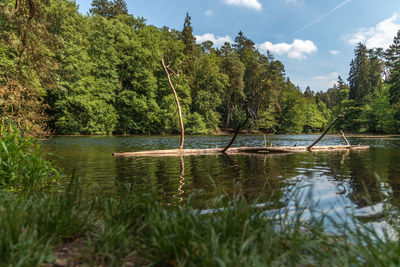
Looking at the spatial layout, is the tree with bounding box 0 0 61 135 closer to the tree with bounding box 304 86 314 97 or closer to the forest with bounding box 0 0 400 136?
the forest with bounding box 0 0 400 136

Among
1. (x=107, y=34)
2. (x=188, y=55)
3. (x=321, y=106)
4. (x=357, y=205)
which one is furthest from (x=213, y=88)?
(x=321, y=106)

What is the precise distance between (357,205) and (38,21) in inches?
407

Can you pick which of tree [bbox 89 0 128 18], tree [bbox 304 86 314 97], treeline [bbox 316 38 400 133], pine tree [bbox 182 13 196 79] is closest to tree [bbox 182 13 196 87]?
pine tree [bbox 182 13 196 79]

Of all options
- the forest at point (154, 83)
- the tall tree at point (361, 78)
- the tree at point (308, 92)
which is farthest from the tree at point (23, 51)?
the tree at point (308, 92)

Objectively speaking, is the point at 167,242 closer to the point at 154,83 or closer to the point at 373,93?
the point at 154,83

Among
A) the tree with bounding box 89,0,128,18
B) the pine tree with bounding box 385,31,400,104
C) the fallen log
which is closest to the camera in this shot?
the fallen log

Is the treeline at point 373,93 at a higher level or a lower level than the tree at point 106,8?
lower

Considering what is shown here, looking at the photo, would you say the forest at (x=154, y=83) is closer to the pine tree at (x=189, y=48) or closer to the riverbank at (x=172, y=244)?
the pine tree at (x=189, y=48)

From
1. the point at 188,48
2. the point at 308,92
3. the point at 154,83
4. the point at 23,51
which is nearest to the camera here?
the point at 23,51

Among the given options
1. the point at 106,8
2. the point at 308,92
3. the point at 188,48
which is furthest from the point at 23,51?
the point at 308,92

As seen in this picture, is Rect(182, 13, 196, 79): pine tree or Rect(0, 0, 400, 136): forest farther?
Rect(182, 13, 196, 79): pine tree

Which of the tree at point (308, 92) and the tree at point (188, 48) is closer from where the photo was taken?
the tree at point (188, 48)

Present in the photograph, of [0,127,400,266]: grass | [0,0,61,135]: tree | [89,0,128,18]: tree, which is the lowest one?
[0,127,400,266]: grass

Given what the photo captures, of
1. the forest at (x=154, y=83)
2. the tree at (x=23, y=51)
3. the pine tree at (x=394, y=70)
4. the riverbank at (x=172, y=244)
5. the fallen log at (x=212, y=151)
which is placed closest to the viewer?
the riverbank at (x=172, y=244)
